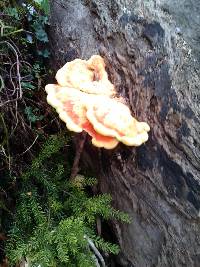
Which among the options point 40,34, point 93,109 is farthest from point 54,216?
point 40,34

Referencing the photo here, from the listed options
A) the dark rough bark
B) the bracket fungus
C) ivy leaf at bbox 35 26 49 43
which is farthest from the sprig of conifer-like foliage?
ivy leaf at bbox 35 26 49 43

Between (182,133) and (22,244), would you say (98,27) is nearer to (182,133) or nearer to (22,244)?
(182,133)

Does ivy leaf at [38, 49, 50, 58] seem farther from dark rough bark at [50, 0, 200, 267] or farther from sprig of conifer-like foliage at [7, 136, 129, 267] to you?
sprig of conifer-like foliage at [7, 136, 129, 267]

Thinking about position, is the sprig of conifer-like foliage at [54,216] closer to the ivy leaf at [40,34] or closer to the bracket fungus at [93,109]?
the bracket fungus at [93,109]

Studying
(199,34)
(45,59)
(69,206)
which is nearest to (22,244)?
(69,206)

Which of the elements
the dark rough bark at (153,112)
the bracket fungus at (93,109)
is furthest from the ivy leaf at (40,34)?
the bracket fungus at (93,109)

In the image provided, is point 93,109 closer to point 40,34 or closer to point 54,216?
point 54,216
